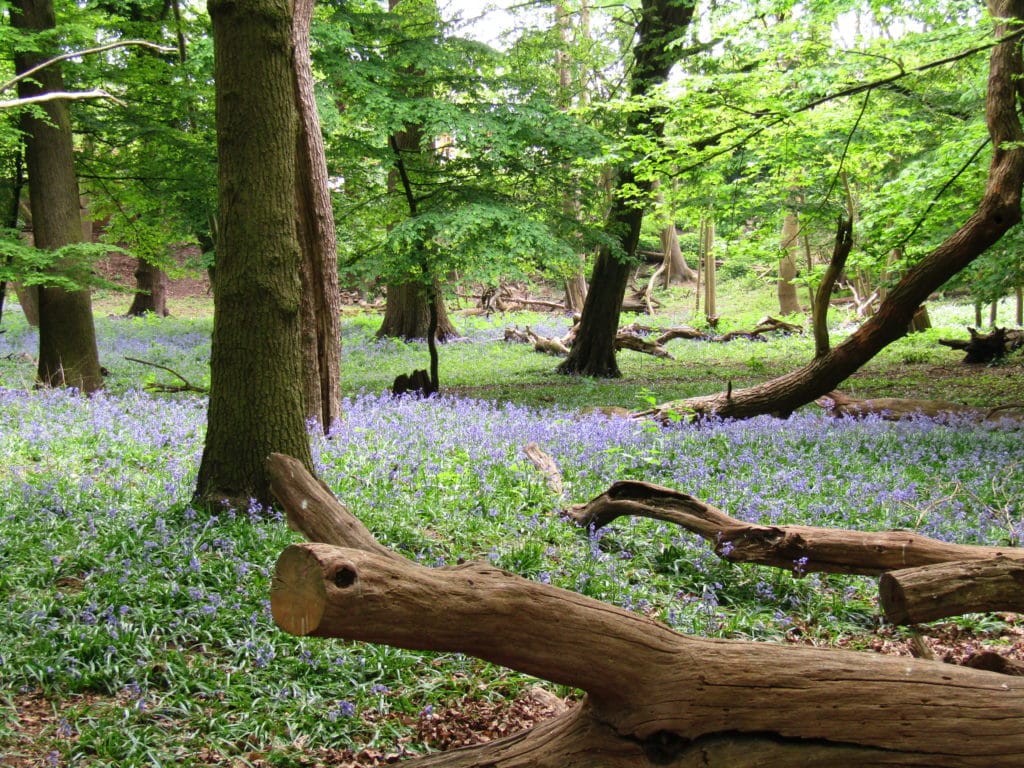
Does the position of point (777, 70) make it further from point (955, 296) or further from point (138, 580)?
point (955, 296)

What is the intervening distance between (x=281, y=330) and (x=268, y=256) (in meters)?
0.54

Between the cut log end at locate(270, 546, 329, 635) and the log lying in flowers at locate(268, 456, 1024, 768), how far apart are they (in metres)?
0.08

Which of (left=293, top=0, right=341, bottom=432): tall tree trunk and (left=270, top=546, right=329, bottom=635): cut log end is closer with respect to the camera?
(left=270, top=546, right=329, bottom=635): cut log end

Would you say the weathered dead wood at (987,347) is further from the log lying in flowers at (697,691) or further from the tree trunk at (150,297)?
the tree trunk at (150,297)

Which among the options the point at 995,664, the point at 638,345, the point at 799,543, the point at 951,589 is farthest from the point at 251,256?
the point at 638,345

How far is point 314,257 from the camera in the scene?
826 centimetres

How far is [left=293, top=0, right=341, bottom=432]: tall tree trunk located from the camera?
313 inches

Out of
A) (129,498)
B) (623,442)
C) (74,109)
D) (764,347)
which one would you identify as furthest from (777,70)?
(764,347)

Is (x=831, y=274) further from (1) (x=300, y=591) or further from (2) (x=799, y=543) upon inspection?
(1) (x=300, y=591)

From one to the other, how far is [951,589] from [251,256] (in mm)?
4710

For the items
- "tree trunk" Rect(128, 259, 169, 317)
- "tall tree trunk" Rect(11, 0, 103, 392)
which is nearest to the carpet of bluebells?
"tall tree trunk" Rect(11, 0, 103, 392)

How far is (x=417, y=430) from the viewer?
8.23 m

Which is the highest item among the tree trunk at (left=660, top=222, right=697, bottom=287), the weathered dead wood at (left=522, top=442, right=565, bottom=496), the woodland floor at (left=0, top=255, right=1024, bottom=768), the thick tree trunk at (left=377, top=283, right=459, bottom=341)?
the tree trunk at (left=660, top=222, right=697, bottom=287)

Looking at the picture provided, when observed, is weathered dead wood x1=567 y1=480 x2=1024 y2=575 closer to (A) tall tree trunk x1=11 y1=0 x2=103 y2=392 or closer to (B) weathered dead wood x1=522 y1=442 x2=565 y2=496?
(B) weathered dead wood x1=522 y1=442 x2=565 y2=496
